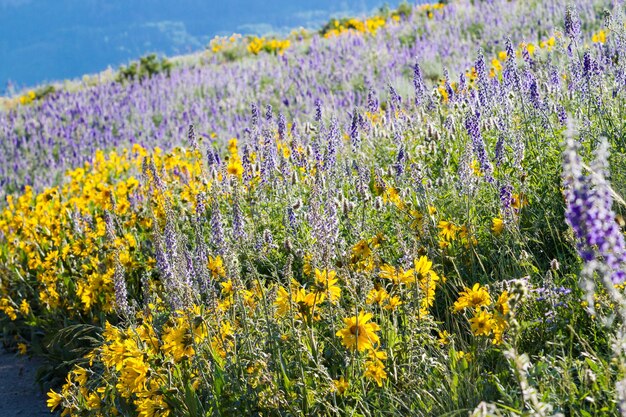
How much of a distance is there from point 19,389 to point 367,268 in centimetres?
331

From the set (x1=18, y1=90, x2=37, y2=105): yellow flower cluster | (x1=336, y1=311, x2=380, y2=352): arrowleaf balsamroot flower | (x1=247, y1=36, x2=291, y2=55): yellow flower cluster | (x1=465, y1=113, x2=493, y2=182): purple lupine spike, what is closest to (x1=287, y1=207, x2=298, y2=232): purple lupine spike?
(x1=465, y1=113, x2=493, y2=182): purple lupine spike

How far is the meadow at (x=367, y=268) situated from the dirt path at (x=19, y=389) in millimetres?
157

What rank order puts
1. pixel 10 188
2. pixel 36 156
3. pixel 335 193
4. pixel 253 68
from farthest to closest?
1. pixel 253 68
2. pixel 36 156
3. pixel 10 188
4. pixel 335 193

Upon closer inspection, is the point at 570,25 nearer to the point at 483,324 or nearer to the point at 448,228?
the point at 448,228

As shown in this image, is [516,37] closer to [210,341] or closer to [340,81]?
[340,81]

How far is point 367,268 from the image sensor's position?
361cm

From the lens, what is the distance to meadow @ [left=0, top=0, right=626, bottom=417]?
280 centimetres

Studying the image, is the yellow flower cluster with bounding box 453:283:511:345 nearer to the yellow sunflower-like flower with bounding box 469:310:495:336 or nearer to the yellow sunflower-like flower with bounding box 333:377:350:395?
the yellow sunflower-like flower with bounding box 469:310:495:336

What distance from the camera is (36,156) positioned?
11859 millimetres

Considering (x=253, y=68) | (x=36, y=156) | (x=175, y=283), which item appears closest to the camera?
(x=175, y=283)

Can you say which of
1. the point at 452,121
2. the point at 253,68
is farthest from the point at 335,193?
the point at 253,68

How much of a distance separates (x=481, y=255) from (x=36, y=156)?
950 cm

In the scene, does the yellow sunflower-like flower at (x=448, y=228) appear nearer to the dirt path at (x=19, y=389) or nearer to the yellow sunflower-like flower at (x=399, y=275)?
the yellow sunflower-like flower at (x=399, y=275)

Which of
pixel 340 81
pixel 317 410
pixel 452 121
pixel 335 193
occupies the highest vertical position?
pixel 340 81
